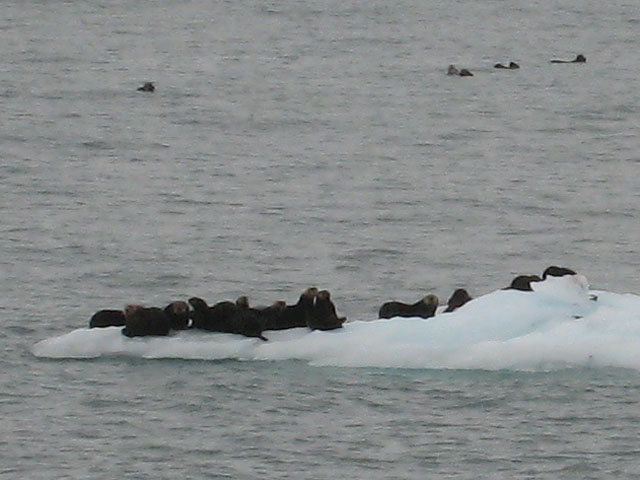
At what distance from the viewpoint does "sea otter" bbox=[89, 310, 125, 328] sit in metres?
21.5

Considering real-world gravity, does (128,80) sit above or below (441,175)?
above

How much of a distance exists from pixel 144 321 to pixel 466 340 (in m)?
3.05

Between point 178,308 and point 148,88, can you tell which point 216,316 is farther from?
point 148,88

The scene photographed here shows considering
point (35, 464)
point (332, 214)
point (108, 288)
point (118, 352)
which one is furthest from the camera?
point (332, 214)

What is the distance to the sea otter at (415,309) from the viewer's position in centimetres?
2158

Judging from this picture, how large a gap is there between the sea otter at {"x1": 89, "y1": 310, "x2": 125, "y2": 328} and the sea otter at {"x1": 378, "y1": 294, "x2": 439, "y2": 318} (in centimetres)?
260

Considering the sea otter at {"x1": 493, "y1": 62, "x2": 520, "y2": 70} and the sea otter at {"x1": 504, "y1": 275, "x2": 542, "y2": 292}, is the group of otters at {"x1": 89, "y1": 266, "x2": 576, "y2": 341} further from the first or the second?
the sea otter at {"x1": 493, "y1": 62, "x2": 520, "y2": 70}

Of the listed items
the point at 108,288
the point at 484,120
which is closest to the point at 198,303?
the point at 108,288

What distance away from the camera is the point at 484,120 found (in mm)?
44688

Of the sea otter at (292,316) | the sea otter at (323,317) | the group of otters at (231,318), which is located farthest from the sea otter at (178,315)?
the sea otter at (323,317)

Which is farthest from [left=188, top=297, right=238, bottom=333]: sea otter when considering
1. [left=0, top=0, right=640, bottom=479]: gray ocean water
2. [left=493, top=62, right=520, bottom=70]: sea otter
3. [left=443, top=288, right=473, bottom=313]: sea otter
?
[left=493, top=62, right=520, bottom=70]: sea otter

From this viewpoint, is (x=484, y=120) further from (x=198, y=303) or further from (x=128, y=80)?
(x=198, y=303)

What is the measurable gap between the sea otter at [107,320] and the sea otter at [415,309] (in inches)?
102

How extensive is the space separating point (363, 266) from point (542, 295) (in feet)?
22.6
